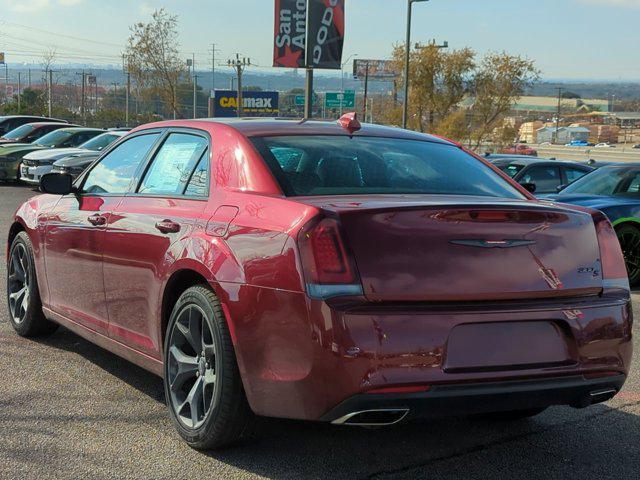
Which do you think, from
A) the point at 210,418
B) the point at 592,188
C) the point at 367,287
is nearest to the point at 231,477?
the point at 210,418

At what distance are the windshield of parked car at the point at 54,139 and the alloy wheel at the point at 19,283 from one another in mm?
17076

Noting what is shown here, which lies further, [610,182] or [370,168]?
[610,182]

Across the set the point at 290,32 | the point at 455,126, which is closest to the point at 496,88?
the point at 455,126

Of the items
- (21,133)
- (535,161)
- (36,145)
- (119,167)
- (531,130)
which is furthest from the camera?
(531,130)

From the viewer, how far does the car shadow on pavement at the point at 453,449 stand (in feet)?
12.6

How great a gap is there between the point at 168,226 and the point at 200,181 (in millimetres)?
278

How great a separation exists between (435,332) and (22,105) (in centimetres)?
6053

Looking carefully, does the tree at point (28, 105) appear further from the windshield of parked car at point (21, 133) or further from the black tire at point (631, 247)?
the black tire at point (631, 247)

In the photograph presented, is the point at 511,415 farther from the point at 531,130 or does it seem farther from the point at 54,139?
the point at 531,130

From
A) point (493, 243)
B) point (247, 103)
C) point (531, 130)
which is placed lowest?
point (531, 130)

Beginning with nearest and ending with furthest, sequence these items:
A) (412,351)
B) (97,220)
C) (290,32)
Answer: (412,351) < (97,220) < (290,32)

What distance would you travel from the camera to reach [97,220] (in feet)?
16.5

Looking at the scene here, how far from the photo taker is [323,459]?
3.96m

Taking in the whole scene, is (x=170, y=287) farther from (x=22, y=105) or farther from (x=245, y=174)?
(x=22, y=105)
